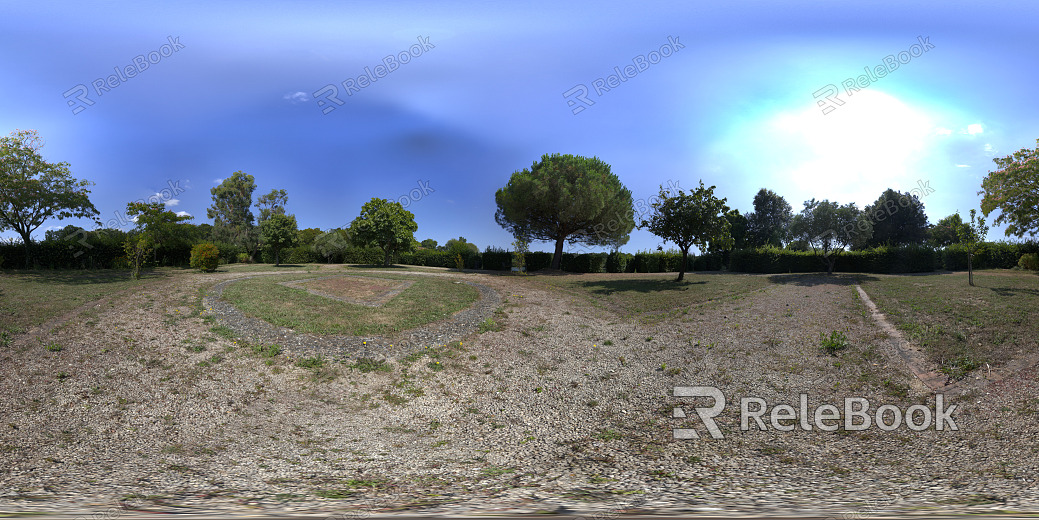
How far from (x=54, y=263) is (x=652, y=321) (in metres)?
31.2

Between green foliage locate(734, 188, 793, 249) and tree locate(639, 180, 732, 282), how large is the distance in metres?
32.4

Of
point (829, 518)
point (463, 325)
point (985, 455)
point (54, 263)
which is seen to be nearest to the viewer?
point (829, 518)

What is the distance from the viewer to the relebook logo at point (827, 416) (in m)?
5.92

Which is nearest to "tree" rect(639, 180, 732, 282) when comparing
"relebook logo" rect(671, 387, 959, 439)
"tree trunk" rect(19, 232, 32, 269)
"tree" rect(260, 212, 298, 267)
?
"relebook logo" rect(671, 387, 959, 439)

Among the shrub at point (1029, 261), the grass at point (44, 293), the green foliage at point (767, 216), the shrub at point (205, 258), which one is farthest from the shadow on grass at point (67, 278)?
the green foliage at point (767, 216)

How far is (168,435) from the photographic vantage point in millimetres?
5809

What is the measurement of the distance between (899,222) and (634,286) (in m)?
44.0

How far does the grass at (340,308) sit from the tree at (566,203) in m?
14.9

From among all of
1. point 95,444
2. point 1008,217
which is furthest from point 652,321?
point 1008,217

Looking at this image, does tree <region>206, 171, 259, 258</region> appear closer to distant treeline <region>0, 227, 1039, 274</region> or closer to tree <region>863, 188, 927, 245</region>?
distant treeline <region>0, 227, 1039, 274</region>

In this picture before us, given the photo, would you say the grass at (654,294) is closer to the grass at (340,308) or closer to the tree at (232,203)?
the grass at (340,308)

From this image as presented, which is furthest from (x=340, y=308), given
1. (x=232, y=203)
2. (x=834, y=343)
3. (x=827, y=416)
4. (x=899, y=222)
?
(x=899, y=222)

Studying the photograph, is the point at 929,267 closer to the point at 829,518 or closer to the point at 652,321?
the point at 652,321

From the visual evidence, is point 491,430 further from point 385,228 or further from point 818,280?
point 385,228
